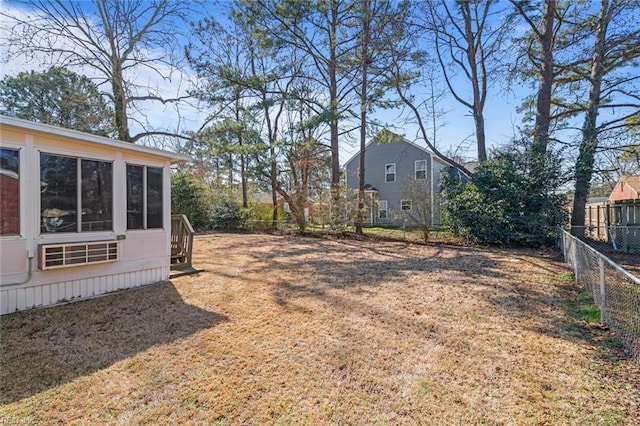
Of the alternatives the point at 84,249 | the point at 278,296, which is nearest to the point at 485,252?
the point at 278,296

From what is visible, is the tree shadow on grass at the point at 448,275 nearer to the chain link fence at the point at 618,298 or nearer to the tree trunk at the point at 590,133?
the chain link fence at the point at 618,298

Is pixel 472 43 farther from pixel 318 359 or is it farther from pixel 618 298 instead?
pixel 318 359

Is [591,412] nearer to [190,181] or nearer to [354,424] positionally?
[354,424]

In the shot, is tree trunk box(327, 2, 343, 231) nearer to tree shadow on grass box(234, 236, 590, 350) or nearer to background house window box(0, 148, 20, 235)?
tree shadow on grass box(234, 236, 590, 350)

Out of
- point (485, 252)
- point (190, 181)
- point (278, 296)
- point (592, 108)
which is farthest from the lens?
point (190, 181)

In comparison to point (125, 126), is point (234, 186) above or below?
below

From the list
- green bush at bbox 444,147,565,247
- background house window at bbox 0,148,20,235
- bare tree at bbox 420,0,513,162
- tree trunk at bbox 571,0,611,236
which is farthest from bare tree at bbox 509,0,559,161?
background house window at bbox 0,148,20,235

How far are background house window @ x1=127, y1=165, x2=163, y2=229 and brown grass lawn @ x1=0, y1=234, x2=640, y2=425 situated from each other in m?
1.22

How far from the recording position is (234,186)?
20.2m

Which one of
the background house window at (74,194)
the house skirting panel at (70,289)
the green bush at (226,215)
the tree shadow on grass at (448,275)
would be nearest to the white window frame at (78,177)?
the background house window at (74,194)

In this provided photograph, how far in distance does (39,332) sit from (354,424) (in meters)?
3.87

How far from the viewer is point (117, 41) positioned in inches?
493

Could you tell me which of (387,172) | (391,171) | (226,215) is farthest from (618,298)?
(387,172)

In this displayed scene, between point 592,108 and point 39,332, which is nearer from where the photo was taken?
point 39,332
